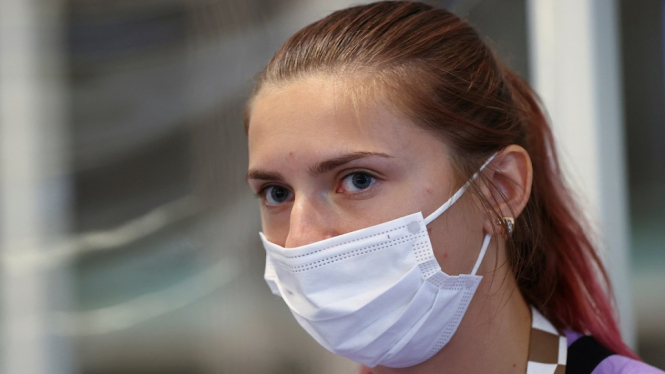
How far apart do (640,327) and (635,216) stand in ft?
0.98

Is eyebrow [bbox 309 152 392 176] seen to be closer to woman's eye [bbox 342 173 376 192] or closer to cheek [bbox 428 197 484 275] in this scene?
woman's eye [bbox 342 173 376 192]

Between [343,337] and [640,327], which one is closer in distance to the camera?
[343,337]

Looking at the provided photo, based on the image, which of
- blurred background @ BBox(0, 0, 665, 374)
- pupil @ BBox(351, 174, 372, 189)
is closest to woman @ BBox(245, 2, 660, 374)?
pupil @ BBox(351, 174, 372, 189)

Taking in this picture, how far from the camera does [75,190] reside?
2.52 meters

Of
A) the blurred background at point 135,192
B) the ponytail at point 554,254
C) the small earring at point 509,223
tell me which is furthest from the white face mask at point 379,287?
the blurred background at point 135,192

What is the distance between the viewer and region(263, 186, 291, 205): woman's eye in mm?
1257

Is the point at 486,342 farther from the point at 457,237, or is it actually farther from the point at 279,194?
the point at 279,194

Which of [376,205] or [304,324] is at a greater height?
[376,205]

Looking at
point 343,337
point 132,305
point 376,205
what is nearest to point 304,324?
point 343,337

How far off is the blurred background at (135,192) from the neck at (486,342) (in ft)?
3.55

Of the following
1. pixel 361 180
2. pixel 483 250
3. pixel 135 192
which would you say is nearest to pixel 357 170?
pixel 361 180

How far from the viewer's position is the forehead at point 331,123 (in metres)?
1.12

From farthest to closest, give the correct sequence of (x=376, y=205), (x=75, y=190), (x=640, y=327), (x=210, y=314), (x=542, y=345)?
(x=75, y=190)
(x=210, y=314)
(x=640, y=327)
(x=542, y=345)
(x=376, y=205)

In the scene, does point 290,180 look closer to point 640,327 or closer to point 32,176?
point 640,327
